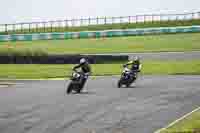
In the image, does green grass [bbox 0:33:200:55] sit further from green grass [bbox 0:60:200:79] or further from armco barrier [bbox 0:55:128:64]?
green grass [bbox 0:60:200:79]

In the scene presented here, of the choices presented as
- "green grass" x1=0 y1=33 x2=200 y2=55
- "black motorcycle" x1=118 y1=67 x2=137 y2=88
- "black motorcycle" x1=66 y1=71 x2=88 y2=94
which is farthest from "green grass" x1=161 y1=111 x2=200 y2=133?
"green grass" x1=0 y1=33 x2=200 y2=55

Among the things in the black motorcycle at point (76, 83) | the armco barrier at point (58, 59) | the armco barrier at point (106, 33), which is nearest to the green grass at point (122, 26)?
the armco barrier at point (106, 33)

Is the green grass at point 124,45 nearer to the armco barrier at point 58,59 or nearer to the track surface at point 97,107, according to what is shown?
the armco barrier at point 58,59

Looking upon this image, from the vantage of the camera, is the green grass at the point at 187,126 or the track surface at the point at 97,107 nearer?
the green grass at the point at 187,126

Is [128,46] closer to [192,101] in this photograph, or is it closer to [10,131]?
[192,101]

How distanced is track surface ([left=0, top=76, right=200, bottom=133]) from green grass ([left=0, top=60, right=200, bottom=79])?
906cm

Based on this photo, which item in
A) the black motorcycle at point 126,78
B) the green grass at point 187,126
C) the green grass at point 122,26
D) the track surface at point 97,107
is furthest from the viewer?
the green grass at point 122,26

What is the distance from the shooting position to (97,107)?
70.7ft

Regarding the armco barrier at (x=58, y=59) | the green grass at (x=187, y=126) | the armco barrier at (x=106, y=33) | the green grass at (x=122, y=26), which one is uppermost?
the green grass at (x=122, y=26)

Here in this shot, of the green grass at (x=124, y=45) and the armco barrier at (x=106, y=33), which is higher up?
the armco barrier at (x=106, y=33)

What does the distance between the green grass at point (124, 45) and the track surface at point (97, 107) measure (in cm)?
3131

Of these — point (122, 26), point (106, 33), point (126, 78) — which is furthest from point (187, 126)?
point (122, 26)

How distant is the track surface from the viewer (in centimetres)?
1742

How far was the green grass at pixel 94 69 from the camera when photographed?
134 feet
